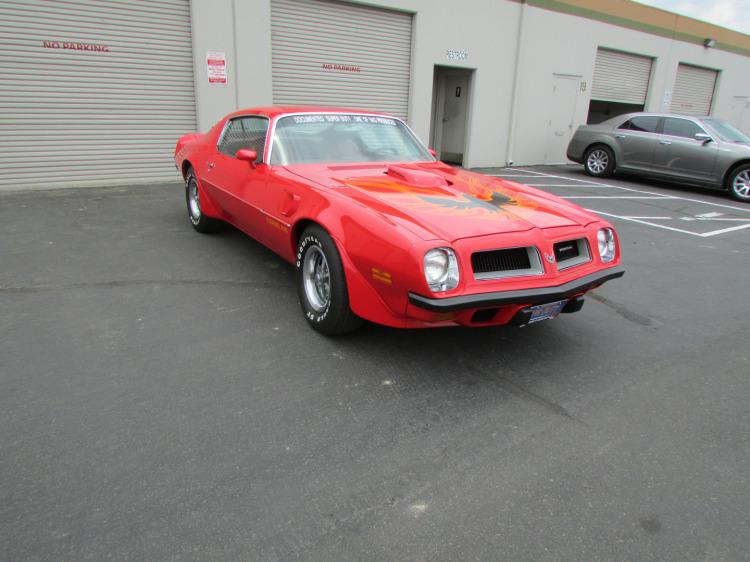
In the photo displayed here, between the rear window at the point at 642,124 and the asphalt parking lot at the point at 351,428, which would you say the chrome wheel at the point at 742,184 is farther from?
the asphalt parking lot at the point at 351,428

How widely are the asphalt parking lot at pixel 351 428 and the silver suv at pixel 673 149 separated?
7.23 metres

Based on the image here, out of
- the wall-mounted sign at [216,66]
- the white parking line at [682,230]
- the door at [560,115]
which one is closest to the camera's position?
the white parking line at [682,230]

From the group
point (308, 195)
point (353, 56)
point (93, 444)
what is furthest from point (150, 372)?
point (353, 56)

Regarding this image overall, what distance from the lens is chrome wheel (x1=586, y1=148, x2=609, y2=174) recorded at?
12.3m

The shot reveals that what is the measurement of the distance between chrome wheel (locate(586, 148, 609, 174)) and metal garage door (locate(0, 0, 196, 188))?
8.97 metres

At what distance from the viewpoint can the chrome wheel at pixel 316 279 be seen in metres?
3.45

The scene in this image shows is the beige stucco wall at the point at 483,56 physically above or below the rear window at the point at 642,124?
A: above

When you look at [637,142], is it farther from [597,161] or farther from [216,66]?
[216,66]

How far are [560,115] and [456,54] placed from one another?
13.9ft

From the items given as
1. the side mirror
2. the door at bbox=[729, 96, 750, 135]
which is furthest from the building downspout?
the door at bbox=[729, 96, 750, 135]

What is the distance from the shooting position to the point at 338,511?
2033 mm

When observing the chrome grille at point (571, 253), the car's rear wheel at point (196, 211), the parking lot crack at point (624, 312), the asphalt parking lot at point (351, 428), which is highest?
the chrome grille at point (571, 253)

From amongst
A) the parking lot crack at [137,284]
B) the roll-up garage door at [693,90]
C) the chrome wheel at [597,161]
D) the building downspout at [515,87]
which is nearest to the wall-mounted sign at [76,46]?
the parking lot crack at [137,284]

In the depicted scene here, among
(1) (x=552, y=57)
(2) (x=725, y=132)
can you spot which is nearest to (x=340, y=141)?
(2) (x=725, y=132)
